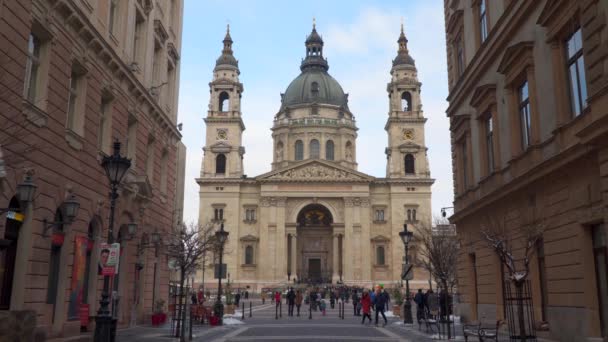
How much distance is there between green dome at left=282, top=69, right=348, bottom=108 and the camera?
94938 millimetres

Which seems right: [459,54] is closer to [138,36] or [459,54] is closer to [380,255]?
[138,36]

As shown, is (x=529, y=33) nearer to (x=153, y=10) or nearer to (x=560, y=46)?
(x=560, y=46)

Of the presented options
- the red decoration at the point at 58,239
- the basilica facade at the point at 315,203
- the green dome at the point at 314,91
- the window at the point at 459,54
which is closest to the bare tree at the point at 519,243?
the window at the point at 459,54

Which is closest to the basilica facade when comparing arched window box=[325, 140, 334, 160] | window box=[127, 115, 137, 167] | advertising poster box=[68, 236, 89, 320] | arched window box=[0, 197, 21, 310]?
arched window box=[325, 140, 334, 160]

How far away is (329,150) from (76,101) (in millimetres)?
73535

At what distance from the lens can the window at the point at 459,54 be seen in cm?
2527

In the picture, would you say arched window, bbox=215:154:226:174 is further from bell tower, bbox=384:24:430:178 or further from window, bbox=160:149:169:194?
window, bbox=160:149:169:194

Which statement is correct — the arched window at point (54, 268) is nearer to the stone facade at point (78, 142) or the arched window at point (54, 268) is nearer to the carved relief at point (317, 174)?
the stone facade at point (78, 142)

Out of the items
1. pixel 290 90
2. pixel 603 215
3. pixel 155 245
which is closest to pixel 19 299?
pixel 155 245

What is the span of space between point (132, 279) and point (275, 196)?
5737 centimetres

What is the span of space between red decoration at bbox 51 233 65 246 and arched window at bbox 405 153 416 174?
7047 cm

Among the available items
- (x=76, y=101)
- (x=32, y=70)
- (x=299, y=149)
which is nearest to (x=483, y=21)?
(x=76, y=101)

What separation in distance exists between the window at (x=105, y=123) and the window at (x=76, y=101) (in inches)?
85.1

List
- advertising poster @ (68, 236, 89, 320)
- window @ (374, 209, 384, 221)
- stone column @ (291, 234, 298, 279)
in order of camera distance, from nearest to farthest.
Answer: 1. advertising poster @ (68, 236, 89, 320)
2. stone column @ (291, 234, 298, 279)
3. window @ (374, 209, 384, 221)
